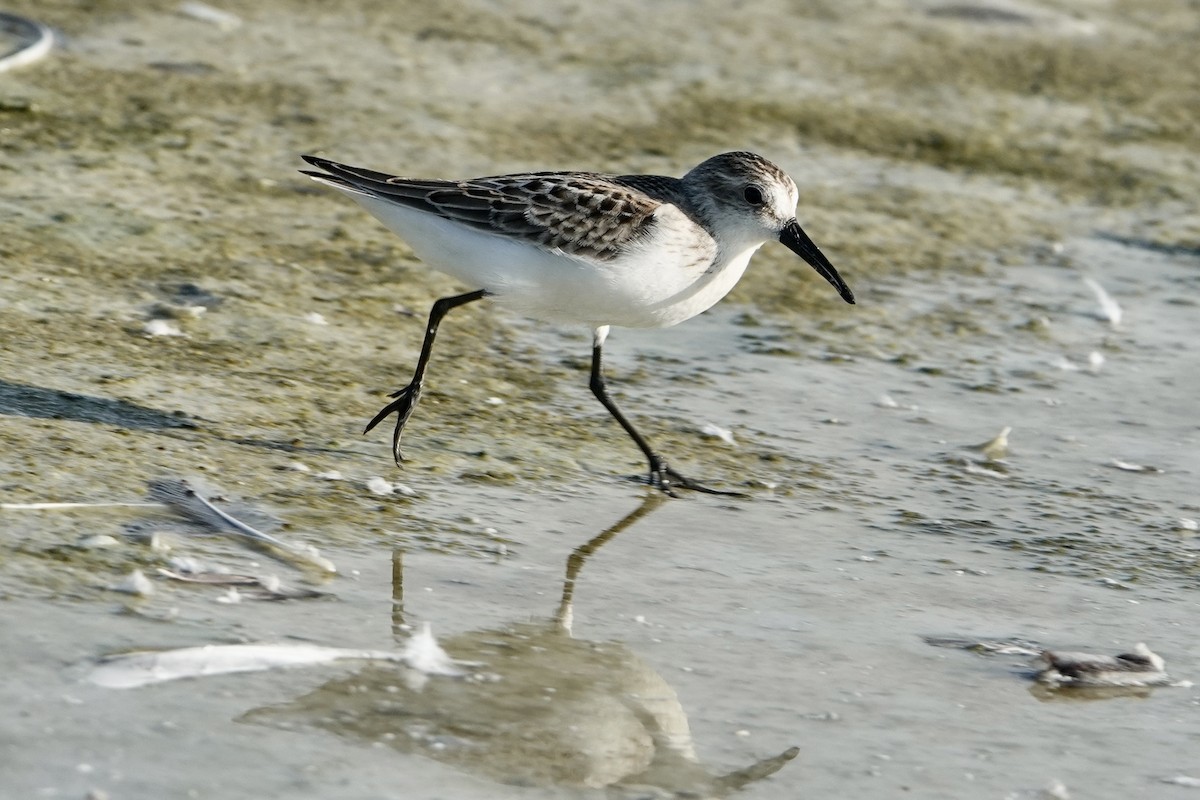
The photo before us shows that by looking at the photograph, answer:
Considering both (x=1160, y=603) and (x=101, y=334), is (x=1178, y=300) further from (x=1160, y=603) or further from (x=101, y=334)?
(x=101, y=334)

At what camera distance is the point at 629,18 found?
10633 mm

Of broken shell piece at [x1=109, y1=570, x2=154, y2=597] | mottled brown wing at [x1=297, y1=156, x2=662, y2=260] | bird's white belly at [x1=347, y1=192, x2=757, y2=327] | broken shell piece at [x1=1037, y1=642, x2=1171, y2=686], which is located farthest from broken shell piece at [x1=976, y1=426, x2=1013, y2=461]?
broken shell piece at [x1=109, y1=570, x2=154, y2=597]

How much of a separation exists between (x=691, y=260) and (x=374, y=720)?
91.1 inches

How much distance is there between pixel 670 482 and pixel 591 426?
529 mm

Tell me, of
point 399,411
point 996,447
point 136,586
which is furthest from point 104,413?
point 996,447

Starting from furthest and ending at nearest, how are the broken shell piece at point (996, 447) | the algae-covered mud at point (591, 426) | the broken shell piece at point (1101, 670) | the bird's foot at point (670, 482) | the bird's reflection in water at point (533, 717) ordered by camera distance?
the broken shell piece at point (996, 447)
the bird's foot at point (670, 482)
the broken shell piece at point (1101, 670)
the algae-covered mud at point (591, 426)
the bird's reflection in water at point (533, 717)

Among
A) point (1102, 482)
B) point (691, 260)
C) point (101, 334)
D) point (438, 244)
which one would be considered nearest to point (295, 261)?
point (101, 334)

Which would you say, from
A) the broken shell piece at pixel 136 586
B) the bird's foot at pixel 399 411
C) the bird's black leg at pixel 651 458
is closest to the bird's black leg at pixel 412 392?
the bird's foot at pixel 399 411

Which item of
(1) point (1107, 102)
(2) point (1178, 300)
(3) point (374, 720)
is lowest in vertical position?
(3) point (374, 720)

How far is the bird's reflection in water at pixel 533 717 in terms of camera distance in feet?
12.1

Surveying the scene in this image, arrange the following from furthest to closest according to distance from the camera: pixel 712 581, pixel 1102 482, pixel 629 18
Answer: pixel 629 18 → pixel 1102 482 → pixel 712 581

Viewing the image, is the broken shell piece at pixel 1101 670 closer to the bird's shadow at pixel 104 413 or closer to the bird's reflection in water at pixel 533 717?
the bird's reflection in water at pixel 533 717

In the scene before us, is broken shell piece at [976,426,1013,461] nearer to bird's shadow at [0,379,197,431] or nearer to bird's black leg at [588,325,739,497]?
bird's black leg at [588,325,739,497]

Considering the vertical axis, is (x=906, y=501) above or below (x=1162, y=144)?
below
